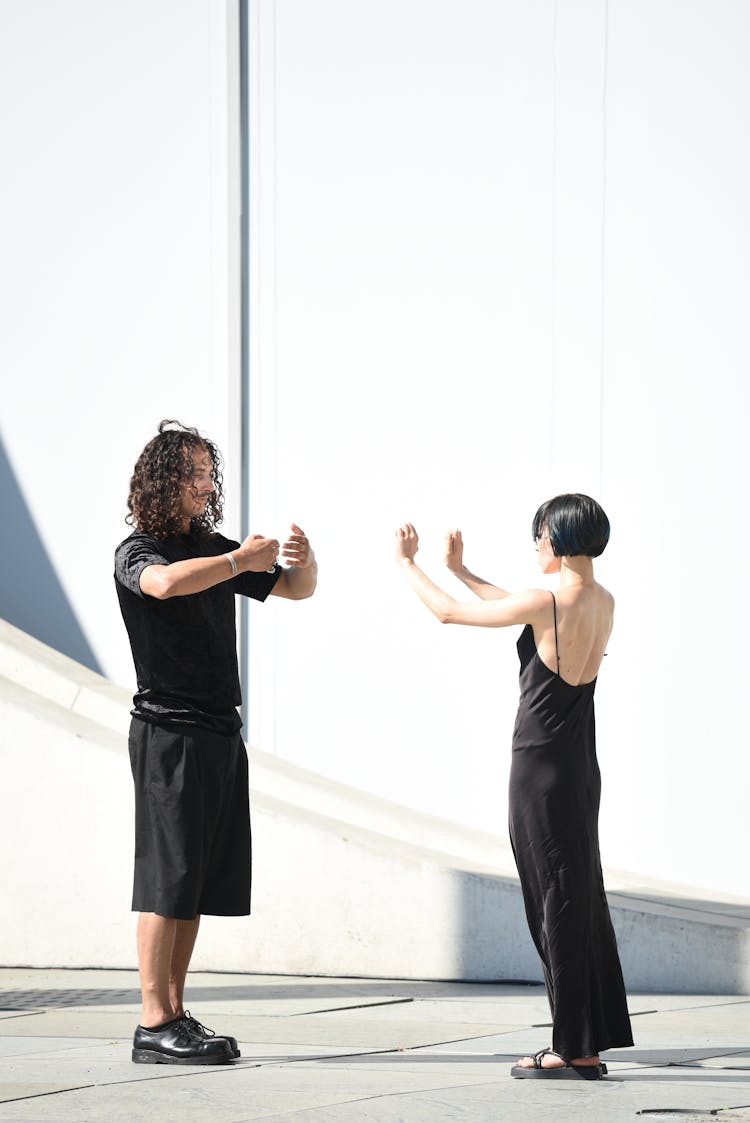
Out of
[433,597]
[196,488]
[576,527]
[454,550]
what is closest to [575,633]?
[576,527]

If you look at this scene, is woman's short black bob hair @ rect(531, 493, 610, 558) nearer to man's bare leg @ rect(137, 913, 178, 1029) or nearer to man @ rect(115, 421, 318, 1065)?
man @ rect(115, 421, 318, 1065)

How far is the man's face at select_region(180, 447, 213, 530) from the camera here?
4766 mm

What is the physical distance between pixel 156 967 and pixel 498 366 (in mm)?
4655

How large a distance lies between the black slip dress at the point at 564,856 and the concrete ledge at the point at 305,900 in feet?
7.07

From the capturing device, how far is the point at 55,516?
9578 millimetres

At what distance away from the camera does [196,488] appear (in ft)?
15.7

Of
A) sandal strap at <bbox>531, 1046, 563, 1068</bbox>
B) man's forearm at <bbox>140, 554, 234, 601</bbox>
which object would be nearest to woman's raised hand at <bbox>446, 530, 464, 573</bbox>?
man's forearm at <bbox>140, 554, 234, 601</bbox>

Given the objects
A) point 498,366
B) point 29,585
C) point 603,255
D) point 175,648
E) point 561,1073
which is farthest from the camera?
point 29,585

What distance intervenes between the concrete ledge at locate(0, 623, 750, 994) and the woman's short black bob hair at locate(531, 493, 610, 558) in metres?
2.57

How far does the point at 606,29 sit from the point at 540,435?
6.77ft

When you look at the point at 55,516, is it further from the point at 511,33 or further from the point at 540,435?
the point at 511,33

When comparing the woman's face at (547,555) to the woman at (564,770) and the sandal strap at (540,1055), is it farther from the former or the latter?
the sandal strap at (540,1055)

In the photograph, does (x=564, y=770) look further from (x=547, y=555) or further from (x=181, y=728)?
(x=181, y=728)

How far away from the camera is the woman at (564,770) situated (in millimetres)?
4402
